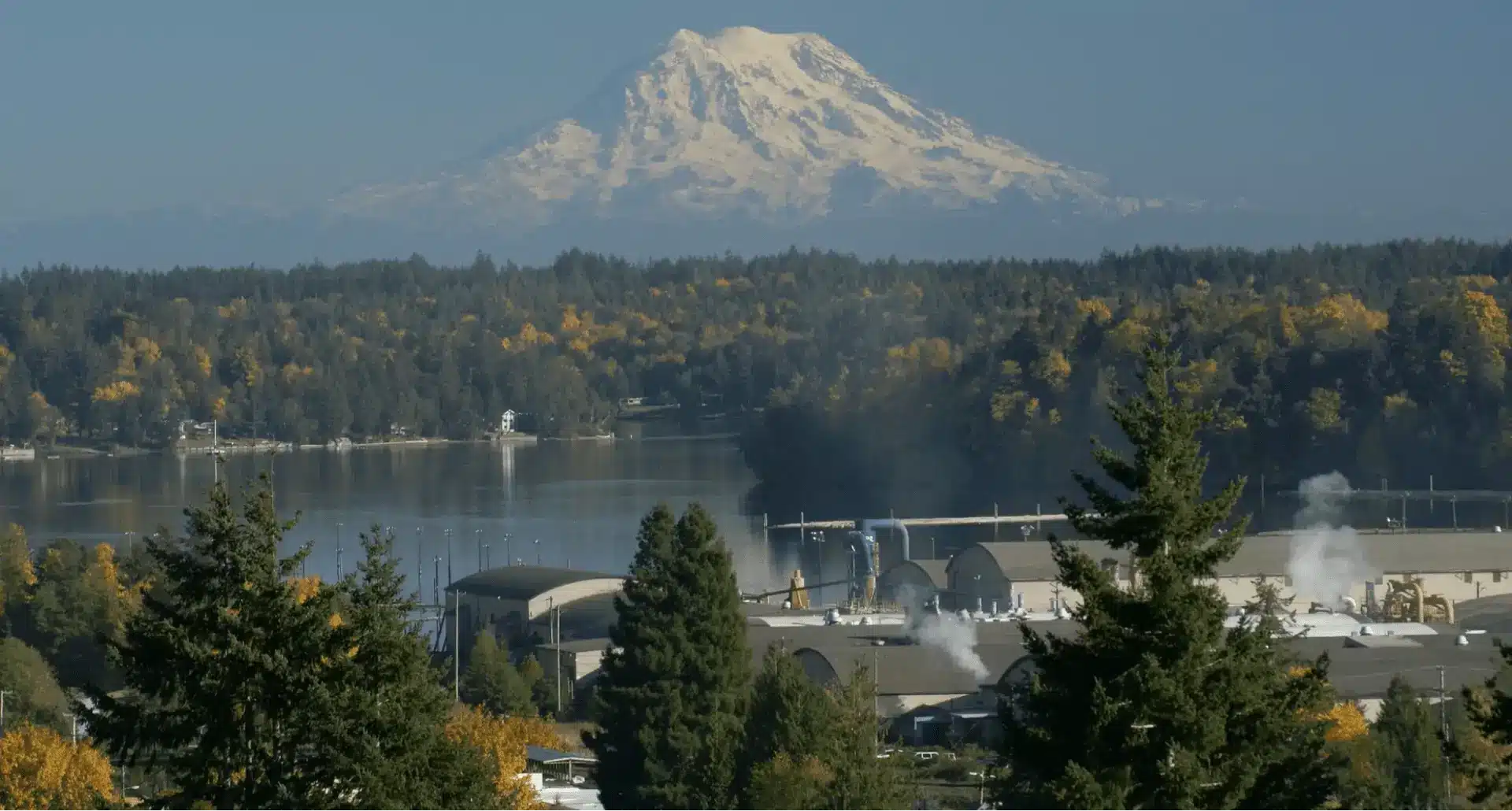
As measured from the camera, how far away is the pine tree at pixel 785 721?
1133 centimetres

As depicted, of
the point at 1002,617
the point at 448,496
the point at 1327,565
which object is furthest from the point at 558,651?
the point at 448,496

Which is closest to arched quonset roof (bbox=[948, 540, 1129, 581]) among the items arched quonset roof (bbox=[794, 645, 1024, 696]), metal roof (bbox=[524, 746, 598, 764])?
arched quonset roof (bbox=[794, 645, 1024, 696])

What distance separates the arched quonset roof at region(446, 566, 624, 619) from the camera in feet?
78.7

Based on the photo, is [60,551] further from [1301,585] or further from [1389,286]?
[1389,286]

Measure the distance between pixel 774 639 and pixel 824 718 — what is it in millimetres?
7651

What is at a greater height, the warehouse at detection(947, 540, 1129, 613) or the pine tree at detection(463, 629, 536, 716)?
the warehouse at detection(947, 540, 1129, 613)

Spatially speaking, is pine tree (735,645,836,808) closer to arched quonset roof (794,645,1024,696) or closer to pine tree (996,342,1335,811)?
arched quonset roof (794,645,1024,696)

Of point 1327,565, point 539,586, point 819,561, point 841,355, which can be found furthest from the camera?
point 841,355

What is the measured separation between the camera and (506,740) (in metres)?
13.3

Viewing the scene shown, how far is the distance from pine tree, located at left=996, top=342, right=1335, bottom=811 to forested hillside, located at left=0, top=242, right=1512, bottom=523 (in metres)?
19.1

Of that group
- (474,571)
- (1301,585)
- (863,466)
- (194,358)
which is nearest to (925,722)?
(1301,585)

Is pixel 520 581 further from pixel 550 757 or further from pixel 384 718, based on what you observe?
pixel 384 718

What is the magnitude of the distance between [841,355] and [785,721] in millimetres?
63272

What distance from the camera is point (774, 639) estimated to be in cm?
1906
